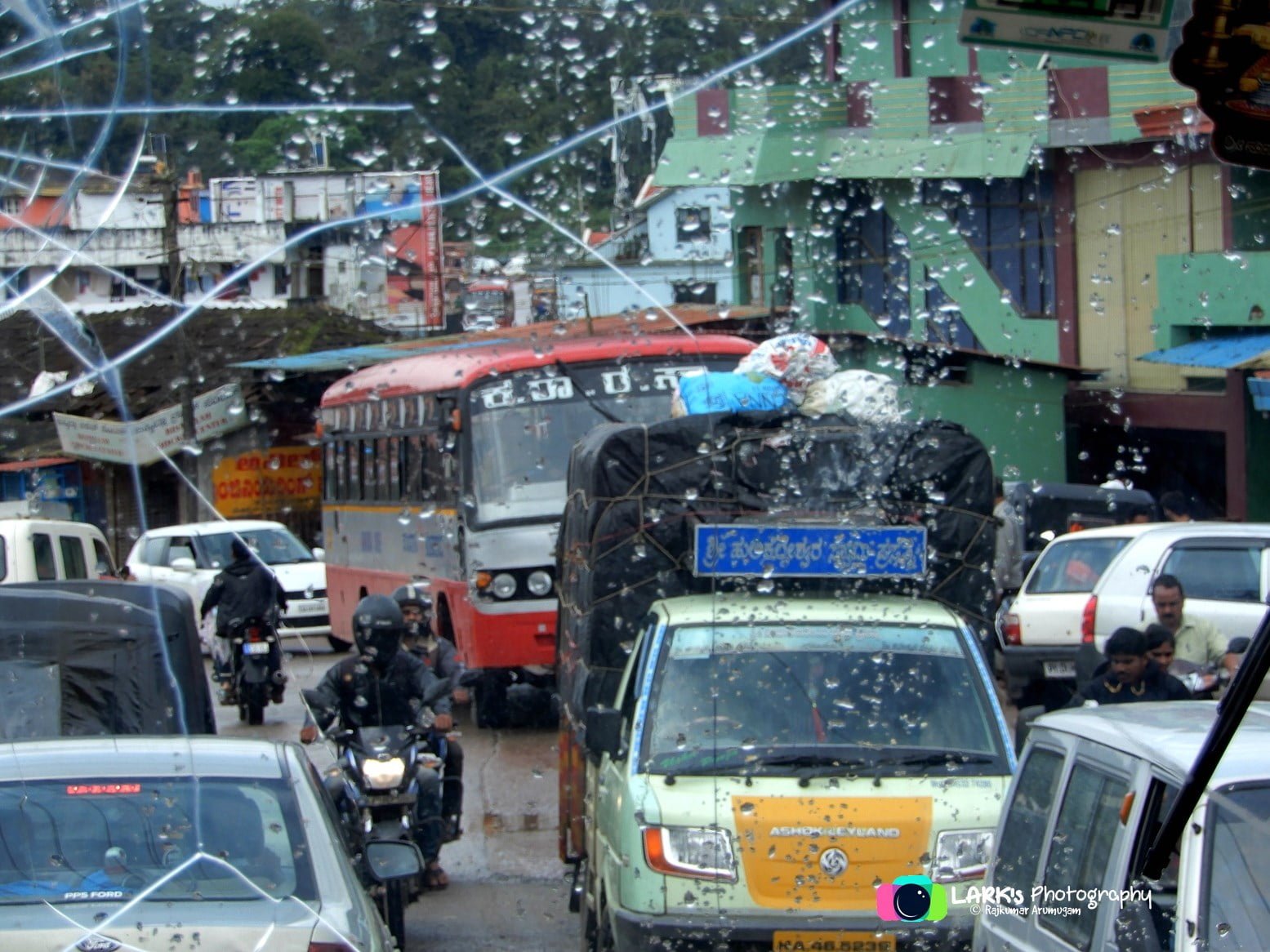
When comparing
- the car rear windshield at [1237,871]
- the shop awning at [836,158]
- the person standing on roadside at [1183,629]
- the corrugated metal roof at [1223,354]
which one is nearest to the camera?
the car rear windshield at [1237,871]

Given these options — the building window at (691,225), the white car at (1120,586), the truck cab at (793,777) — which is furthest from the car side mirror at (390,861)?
the building window at (691,225)

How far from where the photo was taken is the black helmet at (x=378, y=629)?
730 centimetres

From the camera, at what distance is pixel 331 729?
7.38m

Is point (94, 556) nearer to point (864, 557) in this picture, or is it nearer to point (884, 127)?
point (864, 557)

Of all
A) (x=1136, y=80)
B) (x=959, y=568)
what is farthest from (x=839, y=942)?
(x=1136, y=80)

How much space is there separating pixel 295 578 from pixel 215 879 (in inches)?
580

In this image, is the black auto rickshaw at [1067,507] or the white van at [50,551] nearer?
the white van at [50,551]

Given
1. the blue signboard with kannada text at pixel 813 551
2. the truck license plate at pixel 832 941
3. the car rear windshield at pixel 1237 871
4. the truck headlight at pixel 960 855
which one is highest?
the blue signboard with kannada text at pixel 813 551

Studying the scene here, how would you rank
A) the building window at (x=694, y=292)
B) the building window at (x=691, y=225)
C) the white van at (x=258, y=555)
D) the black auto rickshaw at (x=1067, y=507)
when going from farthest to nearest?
the building window at (x=694, y=292)
the building window at (x=691, y=225)
the white van at (x=258, y=555)
the black auto rickshaw at (x=1067, y=507)

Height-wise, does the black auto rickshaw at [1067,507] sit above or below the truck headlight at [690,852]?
below

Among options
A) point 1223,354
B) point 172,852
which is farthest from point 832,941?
point 1223,354

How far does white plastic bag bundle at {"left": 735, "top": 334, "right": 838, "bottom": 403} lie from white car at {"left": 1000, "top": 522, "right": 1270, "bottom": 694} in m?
3.14

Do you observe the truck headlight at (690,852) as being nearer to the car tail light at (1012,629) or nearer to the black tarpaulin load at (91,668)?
the black tarpaulin load at (91,668)

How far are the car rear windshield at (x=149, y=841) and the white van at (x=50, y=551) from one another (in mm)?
6954
